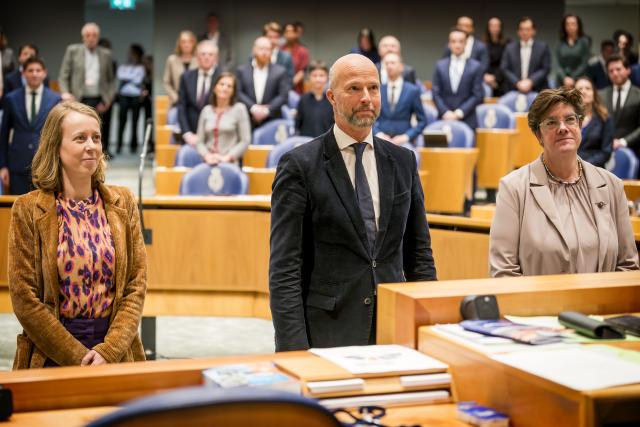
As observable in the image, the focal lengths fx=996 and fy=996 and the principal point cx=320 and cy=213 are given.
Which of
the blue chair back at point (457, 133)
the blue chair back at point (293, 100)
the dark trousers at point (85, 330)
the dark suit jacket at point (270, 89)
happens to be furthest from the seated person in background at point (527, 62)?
the dark trousers at point (85, 330)

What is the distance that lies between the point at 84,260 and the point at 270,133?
6.97 meters

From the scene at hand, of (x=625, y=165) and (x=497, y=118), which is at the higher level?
(x=497, y=118)

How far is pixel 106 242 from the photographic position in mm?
3191

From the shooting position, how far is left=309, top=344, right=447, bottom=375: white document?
2.12m

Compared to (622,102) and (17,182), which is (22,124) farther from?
(622,102)

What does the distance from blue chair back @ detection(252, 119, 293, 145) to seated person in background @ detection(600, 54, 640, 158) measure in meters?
3.25

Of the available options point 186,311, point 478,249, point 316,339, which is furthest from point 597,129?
point 316,339

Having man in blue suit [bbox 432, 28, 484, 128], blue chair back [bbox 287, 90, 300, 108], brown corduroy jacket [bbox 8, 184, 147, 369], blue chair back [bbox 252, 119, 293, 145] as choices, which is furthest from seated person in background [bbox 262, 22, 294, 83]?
brown corduroy jacket [bbox 8, 184, 147, 369]

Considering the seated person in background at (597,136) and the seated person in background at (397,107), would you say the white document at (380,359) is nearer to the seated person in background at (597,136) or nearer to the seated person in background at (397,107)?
the seated person in background at (597,136)

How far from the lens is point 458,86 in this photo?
35.3 feet

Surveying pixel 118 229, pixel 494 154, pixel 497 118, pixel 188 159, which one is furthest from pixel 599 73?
pixel 118 229

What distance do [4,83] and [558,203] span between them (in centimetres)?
937

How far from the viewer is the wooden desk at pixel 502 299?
7.58 ft

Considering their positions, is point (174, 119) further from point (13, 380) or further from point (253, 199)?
point (13, 380)
